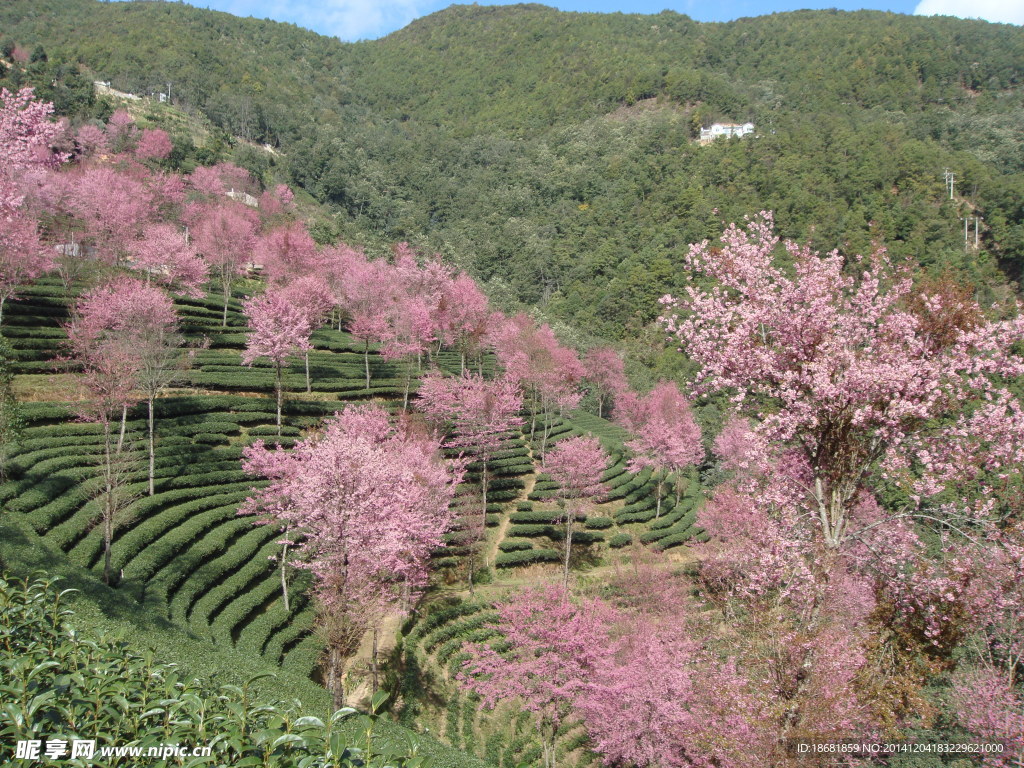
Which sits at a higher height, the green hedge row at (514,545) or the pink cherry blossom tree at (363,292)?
the pink cherry blossom tree at (363,292)

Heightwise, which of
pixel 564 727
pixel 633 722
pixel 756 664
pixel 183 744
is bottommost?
pixel 564 727

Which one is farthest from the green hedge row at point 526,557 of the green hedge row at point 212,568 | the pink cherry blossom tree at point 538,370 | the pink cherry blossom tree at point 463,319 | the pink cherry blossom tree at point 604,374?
the pink cherry blossom tree at point 604,374

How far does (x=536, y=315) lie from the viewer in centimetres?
7694

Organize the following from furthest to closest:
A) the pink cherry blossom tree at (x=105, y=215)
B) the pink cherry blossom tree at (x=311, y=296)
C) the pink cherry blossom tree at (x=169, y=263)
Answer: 1. the pink cherry blossom tree at (x=105, y=215)
2. the pink cherry blossom tree at (x=311, y=296)
3. the pink cherry blossom tree at (x=169, y=263)

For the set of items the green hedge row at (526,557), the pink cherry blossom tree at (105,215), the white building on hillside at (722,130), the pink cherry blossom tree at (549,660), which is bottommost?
the green hedge row at (526,557)

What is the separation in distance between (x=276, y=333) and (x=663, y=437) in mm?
25978

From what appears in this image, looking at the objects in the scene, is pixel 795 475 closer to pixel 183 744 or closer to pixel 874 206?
pixel 183 744

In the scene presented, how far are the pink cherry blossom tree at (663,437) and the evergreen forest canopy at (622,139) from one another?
2971 centimetres

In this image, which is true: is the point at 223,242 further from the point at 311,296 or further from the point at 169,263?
the point at 311,296

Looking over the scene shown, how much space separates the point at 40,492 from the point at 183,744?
21389mm

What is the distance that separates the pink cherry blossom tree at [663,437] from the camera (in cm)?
4247

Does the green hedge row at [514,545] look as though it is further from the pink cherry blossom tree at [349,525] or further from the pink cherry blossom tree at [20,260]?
the pink cherry blossom tree at [20,260]

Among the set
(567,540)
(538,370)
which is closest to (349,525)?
(567,540)

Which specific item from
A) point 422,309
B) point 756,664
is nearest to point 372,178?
point 422,309
